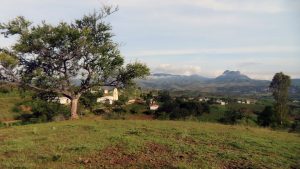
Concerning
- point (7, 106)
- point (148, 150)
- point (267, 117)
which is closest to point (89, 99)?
point (148, 150)

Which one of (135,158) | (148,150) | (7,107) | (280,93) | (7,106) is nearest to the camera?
(135,158)

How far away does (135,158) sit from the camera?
38.0ft

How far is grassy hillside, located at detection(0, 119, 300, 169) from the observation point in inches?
436

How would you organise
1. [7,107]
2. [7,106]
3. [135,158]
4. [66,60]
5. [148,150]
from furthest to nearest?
[7,106], [7,107], [66,60], [148,150], [135,158]

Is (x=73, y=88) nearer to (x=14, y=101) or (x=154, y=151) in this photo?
(x=154, y=151)

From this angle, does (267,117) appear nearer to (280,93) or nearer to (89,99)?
(280,93)

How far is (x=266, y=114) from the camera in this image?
62.0 meters

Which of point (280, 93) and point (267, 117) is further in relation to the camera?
point (280, 93)

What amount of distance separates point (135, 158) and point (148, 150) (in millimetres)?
1095

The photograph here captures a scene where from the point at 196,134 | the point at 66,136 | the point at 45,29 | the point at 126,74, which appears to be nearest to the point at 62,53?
the point at 45,29

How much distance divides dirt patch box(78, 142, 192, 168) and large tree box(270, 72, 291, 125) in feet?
165

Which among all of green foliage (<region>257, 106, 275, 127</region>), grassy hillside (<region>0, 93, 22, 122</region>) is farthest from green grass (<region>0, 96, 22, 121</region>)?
green foliage (<region>257, 106, 275, 127</region>)

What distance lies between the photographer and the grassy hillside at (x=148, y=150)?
1109 cm

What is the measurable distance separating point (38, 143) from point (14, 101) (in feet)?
222
